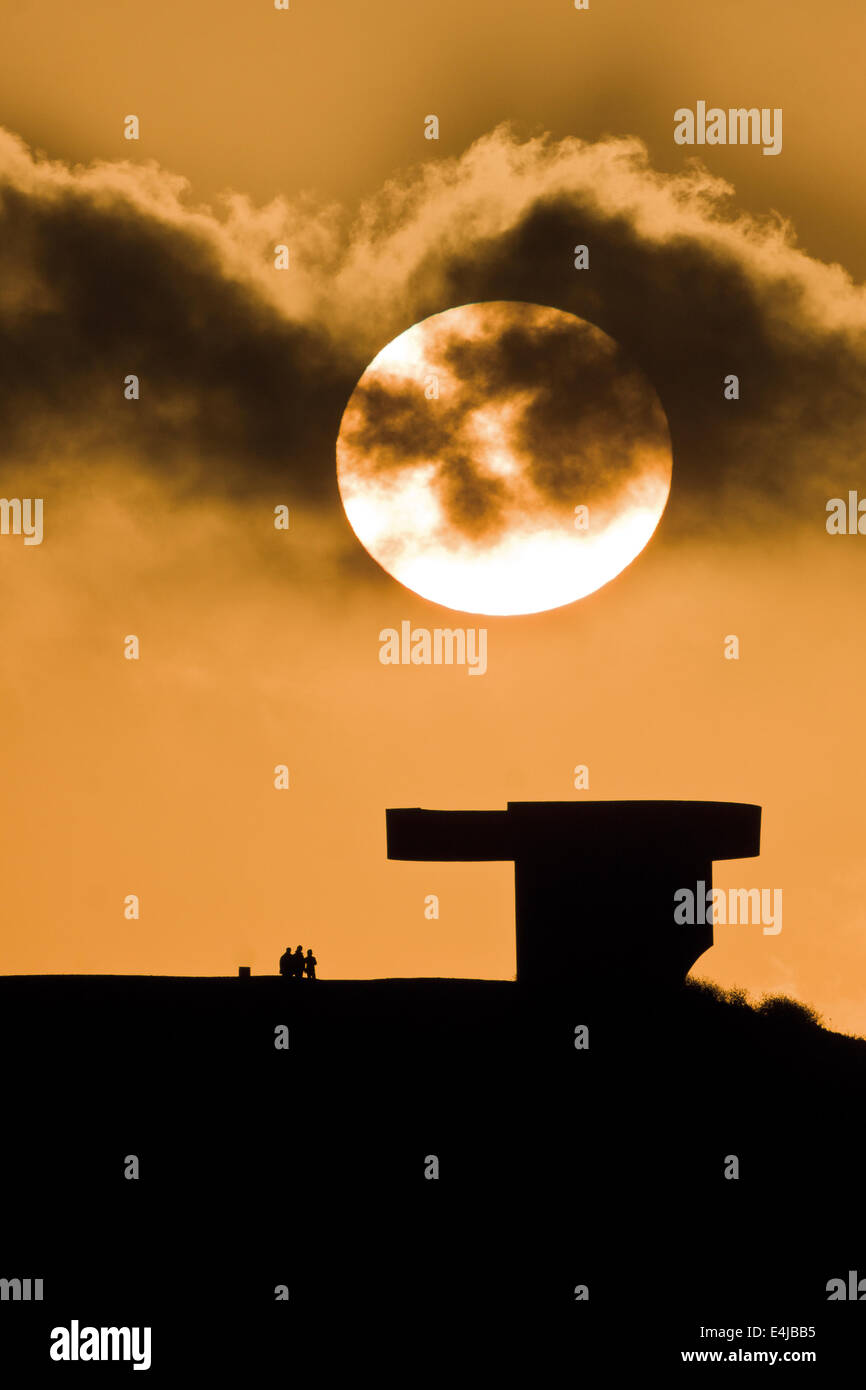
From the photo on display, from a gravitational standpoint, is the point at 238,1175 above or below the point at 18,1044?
below

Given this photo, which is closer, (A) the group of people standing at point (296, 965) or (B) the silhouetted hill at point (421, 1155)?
(B) the silhouetted hill at point (421, 1155)

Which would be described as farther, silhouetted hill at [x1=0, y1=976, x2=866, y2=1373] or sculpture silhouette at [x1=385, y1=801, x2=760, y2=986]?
sculpture silhouette at [x1=385, y1=801, x2=760, y2=986]

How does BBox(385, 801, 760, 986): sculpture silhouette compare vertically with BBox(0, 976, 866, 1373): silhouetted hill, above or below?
above

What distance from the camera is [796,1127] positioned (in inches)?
1003

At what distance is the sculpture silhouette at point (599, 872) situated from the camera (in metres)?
27.1

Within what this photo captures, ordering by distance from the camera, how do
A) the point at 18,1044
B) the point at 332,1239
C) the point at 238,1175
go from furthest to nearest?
the point at 18,1044 < the point at 238,1175 < the point at 332,1239

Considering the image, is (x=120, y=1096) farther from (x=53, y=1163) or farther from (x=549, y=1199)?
(x=549, y=1199)

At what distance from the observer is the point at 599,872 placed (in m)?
27.3

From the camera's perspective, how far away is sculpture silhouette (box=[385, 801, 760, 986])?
27141mm

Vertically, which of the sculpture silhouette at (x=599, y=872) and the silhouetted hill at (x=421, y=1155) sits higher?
the sculpture silhouette at (x=599, y=872)

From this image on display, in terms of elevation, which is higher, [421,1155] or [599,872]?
[599,872]
